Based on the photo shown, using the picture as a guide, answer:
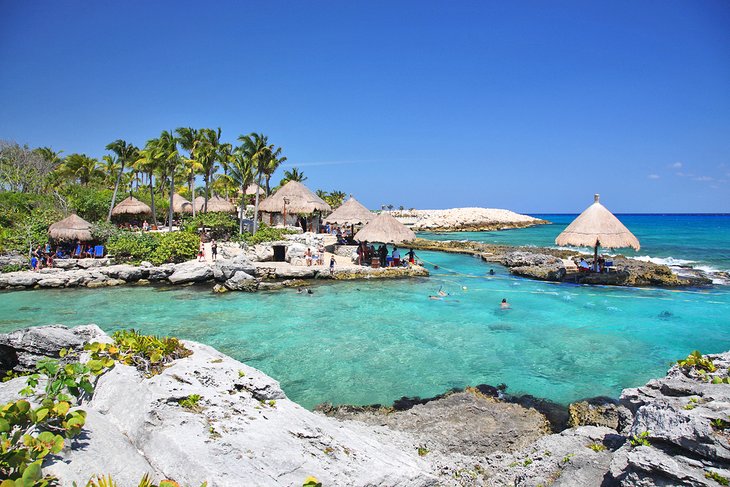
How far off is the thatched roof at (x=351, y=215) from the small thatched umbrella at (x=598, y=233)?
12427 millimetres

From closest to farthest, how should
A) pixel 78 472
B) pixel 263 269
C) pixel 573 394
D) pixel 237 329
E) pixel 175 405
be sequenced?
pixel 78 472
pixel 175 405
pixel 573 394
pixel 237 329
pixel 263 269

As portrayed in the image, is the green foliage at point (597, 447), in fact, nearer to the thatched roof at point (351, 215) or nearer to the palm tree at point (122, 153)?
the thatched roof at point (351, 215)

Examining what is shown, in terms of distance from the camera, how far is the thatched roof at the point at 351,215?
90.4 ft

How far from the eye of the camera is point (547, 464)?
5.48 meters

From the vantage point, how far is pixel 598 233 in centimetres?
1934

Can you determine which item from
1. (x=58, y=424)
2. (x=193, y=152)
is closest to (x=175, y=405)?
(x=58, y=424)

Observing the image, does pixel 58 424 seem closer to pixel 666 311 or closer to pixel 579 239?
pixel 666 311

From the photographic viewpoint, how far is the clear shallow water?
31.9ft

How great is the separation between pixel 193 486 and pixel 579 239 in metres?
20.3

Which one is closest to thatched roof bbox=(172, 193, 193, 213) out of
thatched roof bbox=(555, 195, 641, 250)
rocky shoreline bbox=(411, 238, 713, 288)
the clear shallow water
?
the clear shallow water

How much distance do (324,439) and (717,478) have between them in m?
3.84

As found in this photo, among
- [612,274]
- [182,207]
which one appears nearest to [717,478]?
[612,274]

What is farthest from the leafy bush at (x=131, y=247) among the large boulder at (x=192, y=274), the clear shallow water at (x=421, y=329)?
the clear shallow water at (x=421, y=329)

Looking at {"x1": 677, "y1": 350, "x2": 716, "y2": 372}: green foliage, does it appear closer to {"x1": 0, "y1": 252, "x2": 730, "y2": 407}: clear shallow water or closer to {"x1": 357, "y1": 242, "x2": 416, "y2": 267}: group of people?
{"x1": 0, "y1": 252, "x2": 730, "y2": 407}: clear shallow water
